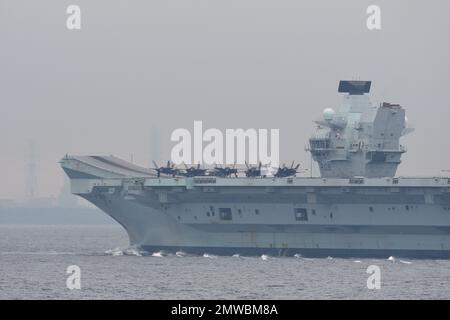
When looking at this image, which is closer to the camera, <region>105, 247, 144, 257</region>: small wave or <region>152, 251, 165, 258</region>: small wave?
<region>152, 251, 165, 258</region>: small wave

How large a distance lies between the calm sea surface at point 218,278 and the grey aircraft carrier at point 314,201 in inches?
46.3

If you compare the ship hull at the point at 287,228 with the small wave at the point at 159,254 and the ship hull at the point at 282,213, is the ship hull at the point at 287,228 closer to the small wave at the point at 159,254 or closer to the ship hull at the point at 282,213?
the ship hull at the point at 282,213

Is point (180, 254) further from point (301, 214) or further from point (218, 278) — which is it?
point (218, 278)

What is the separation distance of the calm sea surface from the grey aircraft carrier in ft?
3.86

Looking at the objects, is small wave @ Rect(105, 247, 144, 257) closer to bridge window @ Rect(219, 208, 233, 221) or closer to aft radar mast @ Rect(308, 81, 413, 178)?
bridge window @ Rect(219, 208, 233, 221)

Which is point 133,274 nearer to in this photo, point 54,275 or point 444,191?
point 54,275

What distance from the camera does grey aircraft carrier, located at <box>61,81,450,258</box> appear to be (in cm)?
5703

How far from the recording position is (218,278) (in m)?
47.8

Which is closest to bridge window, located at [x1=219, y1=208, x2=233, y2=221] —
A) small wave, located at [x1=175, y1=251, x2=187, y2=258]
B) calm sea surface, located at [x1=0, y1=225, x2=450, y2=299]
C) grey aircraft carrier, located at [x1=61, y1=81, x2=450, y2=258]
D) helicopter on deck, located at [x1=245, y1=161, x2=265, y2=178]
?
grey aircraft carrier, located at [x1=61, y1=81, x2=450, y2=258]

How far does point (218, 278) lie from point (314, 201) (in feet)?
36.5

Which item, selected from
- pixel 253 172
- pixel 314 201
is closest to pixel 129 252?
pixel 253 172

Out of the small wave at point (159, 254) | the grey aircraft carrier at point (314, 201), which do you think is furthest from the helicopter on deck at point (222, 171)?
the small wave at point (159, 254)

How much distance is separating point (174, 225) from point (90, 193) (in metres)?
4.12
